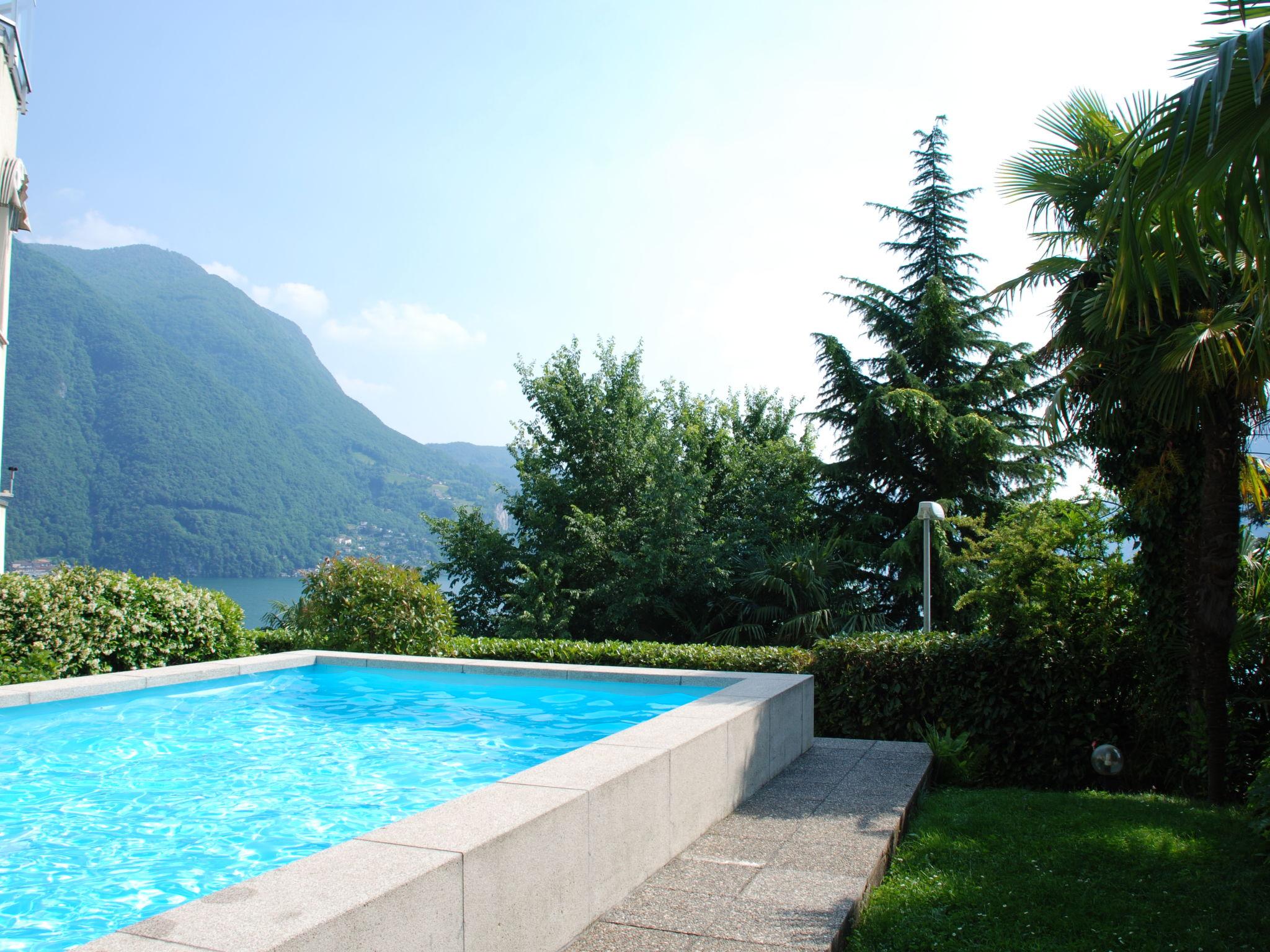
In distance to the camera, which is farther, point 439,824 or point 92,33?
point 92,33

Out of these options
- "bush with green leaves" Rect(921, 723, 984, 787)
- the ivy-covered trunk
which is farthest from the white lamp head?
the ivy-covered trunk

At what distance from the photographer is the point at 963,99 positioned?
31.3 feet

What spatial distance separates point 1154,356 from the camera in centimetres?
709

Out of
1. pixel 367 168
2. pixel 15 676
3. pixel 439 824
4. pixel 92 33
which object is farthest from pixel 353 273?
pixel 439 824

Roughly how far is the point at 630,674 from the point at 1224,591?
533 centimetres

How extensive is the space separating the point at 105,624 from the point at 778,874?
8823mm

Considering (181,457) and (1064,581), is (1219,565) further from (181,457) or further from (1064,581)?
(181,457)

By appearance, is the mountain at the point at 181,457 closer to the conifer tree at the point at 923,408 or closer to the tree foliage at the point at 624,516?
the tree foliage at the point at 624,516

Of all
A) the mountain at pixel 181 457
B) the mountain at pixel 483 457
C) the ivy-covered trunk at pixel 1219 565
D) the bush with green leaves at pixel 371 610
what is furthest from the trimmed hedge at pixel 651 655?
the mountain at pixel 483 457

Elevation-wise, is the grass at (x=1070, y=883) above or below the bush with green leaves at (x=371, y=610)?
below

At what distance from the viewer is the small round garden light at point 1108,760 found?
785cm

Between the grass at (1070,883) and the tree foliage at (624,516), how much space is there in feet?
30.9

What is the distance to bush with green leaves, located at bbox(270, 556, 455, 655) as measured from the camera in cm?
1184

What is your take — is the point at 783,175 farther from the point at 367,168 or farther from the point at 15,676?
the point at 15,676
